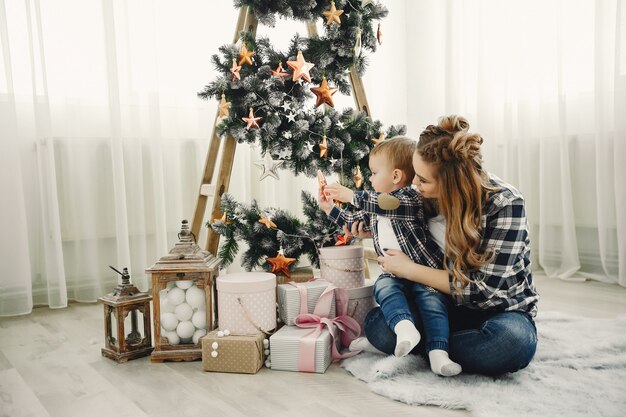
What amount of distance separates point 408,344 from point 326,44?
1124 millimetres

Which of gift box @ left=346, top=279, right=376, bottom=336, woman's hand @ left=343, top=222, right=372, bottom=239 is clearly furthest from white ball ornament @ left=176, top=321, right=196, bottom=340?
woman's hand @ left=343, top=222, right=372, bottom=239

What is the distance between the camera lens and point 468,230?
1333 mm

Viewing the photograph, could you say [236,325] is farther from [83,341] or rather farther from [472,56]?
[472,56]

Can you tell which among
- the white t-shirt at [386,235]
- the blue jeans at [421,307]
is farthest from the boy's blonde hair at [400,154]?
the blue jeans at [421,307]

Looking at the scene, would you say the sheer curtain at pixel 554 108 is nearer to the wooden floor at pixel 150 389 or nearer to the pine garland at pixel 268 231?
the pine garland at pixel 268 231

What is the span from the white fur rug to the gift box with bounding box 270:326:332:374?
0.26 feet

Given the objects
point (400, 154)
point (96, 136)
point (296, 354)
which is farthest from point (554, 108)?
point (96, 136)

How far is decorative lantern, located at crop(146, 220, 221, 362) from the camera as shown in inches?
61.7

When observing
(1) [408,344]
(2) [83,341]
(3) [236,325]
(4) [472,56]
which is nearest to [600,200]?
(4) [472,56]

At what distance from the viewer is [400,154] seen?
1675 millimetres

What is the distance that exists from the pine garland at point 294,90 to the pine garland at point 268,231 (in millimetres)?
190

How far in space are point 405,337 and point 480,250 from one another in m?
0.29

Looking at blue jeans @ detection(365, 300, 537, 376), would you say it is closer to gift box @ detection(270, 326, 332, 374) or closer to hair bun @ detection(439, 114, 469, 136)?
gift box @ detection(270, 326, 332, 374)

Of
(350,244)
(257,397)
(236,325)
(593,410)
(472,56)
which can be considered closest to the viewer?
(593,410)
